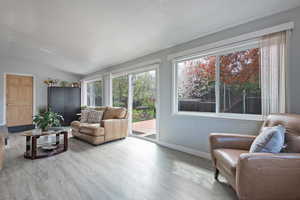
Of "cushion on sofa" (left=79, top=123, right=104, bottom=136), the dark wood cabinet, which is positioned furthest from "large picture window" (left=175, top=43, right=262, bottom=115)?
the dark wood cabinet

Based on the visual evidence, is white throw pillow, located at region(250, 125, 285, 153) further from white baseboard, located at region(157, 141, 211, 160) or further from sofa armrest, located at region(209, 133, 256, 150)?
white baseboard, located at region(157, 141, 211, 160)

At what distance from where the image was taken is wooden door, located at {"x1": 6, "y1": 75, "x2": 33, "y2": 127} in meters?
5.25

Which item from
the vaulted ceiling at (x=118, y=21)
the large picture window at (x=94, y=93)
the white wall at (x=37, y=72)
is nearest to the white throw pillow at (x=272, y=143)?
the vaulted ceiling at (x=118, y=21)

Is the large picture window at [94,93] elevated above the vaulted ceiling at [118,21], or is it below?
below

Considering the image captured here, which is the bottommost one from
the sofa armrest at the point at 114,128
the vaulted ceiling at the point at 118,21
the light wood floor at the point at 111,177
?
the light wood floor at the point at 111,177

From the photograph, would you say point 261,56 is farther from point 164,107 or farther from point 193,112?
point 164,107

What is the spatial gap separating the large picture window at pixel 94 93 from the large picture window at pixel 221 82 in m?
3.65

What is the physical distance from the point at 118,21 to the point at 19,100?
5.37 meters

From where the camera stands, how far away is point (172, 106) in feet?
10.9

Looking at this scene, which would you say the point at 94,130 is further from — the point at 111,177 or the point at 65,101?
the point at 65,101

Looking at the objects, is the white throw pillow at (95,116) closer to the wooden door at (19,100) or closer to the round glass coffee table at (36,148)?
the round glass coffee table at (36,148)

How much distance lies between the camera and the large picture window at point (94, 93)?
5875 mm

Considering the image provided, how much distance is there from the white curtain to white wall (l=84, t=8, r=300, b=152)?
0.09m

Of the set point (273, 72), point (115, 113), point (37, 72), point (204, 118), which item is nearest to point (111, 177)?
point (204, 118)
